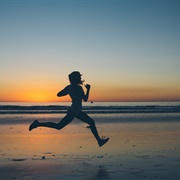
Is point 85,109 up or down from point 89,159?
up

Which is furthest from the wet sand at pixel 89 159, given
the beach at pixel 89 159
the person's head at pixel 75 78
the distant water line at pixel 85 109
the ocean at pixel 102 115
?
the distant water line at pixel 85 109

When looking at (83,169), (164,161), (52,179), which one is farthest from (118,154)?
(52,179)

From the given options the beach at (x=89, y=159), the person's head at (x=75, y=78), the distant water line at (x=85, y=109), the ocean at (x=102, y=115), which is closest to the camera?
the beach at (x=89, y=159)

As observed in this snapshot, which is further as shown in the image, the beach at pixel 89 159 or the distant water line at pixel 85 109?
the distant water line at pixel 85 109

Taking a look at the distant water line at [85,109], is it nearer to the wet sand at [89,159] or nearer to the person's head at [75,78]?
the wet sand at [89,159]

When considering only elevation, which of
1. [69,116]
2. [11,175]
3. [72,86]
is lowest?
[11,175]

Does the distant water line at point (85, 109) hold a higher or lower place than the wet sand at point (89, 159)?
higher

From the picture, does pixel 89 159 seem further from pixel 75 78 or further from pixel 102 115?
pixel 102 115

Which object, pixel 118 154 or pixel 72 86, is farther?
pixel 118 154

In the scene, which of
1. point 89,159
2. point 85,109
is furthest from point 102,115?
point 89,159

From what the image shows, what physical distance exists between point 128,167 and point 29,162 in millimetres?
2338

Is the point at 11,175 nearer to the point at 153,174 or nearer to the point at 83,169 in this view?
the point at 83,169

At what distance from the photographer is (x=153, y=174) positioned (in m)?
6.32

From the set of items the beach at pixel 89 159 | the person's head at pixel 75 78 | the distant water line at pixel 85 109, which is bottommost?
the beach at pixel 89 159
